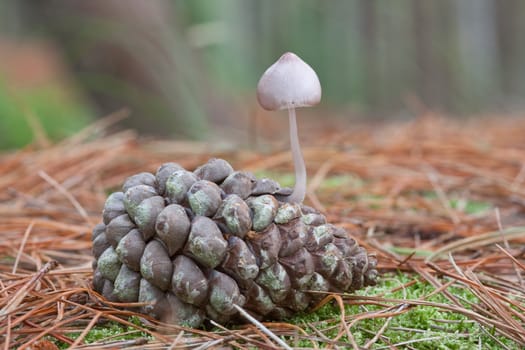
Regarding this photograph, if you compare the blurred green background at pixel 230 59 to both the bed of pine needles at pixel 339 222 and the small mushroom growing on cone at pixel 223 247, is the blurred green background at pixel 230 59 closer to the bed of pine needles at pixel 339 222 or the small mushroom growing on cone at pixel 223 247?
the bed of pine needles at pixel 339 222

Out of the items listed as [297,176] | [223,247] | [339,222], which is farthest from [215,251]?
[339,222]

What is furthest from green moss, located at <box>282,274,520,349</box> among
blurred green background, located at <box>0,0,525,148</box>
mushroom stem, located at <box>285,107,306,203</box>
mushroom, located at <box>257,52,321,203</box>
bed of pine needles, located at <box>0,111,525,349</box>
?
blurred green background, located at <box>0,0,525,148</box>

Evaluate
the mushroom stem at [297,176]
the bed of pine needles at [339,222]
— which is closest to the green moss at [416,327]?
the bed of pine needles at [339,222]

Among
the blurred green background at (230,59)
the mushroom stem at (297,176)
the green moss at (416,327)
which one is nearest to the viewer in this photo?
the green moss at (416,327)

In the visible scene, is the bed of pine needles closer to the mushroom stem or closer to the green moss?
the green moss

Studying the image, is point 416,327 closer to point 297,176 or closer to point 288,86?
point 297,176

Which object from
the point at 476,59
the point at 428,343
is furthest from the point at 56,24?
the point at 476,59
